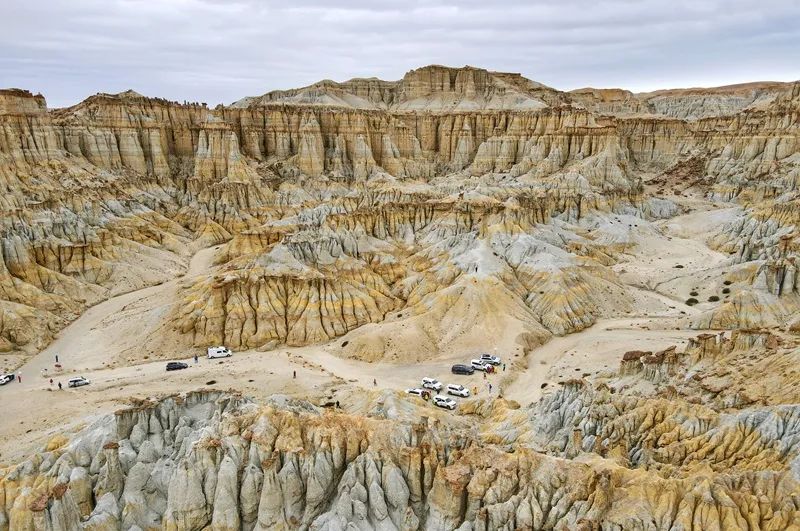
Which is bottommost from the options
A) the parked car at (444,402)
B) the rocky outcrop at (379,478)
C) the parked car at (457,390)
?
the parked car at (457,390)

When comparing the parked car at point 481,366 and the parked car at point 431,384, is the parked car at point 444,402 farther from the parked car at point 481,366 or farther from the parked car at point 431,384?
the parked car at point 481,366

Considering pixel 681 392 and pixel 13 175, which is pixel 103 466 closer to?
pixel 681 392

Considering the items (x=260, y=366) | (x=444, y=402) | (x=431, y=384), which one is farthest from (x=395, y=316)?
(x=444, y=402)

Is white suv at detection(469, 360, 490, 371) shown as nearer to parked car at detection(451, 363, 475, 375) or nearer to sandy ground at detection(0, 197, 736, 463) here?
parked car at detection(451, 363, 475, 375)

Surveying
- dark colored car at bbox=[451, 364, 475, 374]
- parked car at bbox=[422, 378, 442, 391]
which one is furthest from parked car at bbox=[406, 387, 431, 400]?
dark colored car at bbox=[451, 364, 475, 374]

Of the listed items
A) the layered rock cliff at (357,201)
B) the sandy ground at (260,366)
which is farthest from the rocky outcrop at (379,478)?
the layered rock cliff at (357,201)

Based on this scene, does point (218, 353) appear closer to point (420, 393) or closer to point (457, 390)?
point (420, 393)
